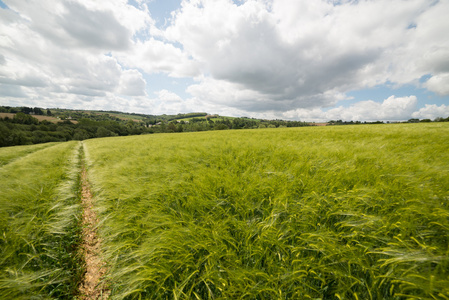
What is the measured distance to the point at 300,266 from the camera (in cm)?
163

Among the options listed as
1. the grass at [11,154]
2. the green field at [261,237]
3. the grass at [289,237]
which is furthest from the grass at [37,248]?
the grass at [11,154]

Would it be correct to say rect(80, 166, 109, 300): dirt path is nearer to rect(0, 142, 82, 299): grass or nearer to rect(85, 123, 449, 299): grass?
rect(0, 142, 82, 299): grass

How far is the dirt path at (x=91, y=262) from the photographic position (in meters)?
1.90

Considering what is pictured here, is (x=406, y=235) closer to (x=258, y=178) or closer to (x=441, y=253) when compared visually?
(x=441, y=253)

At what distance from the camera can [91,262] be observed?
2357mm

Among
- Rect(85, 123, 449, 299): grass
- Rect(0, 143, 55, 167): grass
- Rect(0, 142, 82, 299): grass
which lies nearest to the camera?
Rect(85, 123, 449, 299): grass

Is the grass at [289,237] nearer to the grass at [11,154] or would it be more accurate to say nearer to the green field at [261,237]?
the green field at [261,237]

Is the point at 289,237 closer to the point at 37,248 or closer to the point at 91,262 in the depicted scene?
the point at 91,262

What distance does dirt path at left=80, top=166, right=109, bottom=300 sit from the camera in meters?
1.90

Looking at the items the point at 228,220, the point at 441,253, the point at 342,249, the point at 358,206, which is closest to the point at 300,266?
the point at 342,249

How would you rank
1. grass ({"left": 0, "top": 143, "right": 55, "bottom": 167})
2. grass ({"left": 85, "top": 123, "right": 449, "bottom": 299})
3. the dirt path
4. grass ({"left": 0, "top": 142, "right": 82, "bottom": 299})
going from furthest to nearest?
grass ({"left": 0, "top": 143, "right": 55, "bottom": 167}) < the dirt path < grass ({"left": 0, "top": 142, "right": 82, "bottom": 299}) < grass ({"left": 85, "top": 123, "right": 449, "bottom": 299})

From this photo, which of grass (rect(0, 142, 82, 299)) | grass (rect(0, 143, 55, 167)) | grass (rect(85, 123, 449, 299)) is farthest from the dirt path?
grass (rect(0, 143, 55, 167))

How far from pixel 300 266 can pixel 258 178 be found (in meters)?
1.91

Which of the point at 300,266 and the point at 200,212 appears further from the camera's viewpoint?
the point at 200,212
